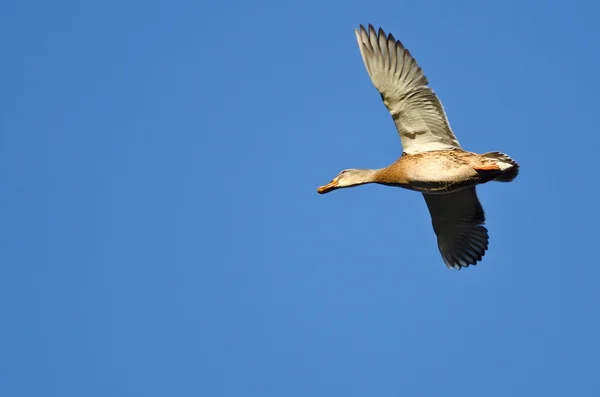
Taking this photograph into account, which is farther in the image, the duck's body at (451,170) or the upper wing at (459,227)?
the upper wing at (459,227)

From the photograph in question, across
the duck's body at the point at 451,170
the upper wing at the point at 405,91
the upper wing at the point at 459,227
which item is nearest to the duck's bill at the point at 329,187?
the duck's body at the point at 451,170

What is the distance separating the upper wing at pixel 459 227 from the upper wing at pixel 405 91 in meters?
1.77

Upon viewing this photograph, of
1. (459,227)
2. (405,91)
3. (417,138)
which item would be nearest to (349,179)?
(417,138)

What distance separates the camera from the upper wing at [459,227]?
1614 cm

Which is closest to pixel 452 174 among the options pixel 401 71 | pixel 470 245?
pixel 401 71

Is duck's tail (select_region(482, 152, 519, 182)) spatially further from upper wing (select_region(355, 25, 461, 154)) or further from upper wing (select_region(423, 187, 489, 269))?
upper wing (select_region(423, 187, 489, 269))

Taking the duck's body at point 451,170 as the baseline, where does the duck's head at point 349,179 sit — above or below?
above

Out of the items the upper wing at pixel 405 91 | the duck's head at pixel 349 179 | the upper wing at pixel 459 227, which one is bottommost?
the upper wing at pixel 459 227

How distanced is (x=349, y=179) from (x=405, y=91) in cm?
198

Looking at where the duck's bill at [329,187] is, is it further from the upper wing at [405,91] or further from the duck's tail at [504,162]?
the duck's tail at [504,162]

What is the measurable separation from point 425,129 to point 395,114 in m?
0.52

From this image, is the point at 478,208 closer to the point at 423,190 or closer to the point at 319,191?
the point at 423,190

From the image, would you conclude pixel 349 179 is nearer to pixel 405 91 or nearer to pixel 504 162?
pixel 405 91

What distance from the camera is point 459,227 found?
1666cm
